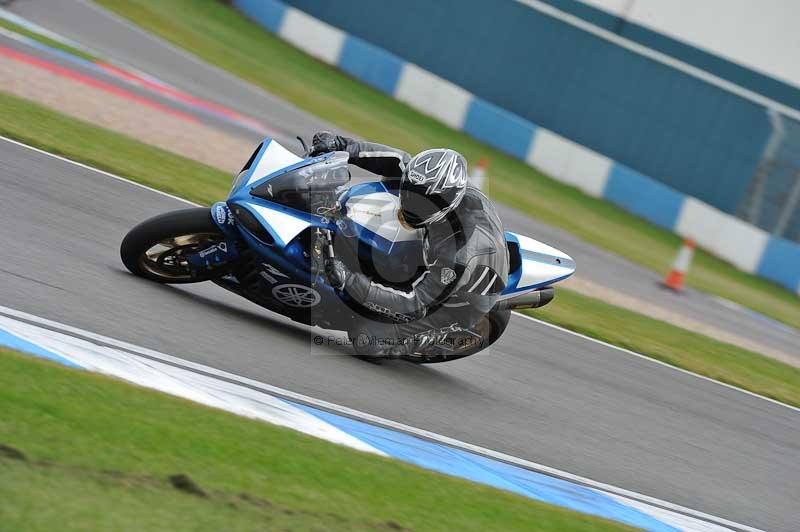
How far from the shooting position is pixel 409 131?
22.7m

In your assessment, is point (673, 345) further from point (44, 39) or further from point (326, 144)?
point (44, 39)

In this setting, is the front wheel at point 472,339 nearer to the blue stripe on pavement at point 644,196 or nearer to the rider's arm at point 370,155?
the rider's arm at point 370,155

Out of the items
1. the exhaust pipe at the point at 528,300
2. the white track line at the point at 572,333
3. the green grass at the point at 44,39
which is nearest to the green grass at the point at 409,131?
the green grass at the point at 44,39

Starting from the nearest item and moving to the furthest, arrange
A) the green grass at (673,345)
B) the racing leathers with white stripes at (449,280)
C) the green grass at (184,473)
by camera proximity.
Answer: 1. the green grass at (184,473)
2. the racing leathers with white stripes at (449,280)
3. the green grass at (673,345)

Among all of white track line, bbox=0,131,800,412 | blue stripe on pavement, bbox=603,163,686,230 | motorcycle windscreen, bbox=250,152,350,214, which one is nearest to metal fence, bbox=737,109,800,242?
blue stripe on pavement, bbox=603,163,686,230

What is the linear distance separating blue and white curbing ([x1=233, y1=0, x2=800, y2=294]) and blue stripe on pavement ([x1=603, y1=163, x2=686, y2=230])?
22 mm

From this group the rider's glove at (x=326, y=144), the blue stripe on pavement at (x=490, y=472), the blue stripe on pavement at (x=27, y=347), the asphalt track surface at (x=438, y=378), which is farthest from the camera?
the rider's glove at (x=326, y=144)

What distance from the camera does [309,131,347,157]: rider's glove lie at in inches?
260

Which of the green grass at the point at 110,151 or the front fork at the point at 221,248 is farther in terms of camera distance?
the green grass at the point at 110,151

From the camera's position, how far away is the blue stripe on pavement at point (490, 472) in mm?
5578

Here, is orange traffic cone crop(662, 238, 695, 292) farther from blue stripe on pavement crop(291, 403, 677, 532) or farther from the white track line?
blue stripe on pavement crop(291, 403, 677, 532)

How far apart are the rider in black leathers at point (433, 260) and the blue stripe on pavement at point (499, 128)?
18.9m

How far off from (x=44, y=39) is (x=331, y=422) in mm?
12806

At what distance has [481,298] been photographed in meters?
6.60
